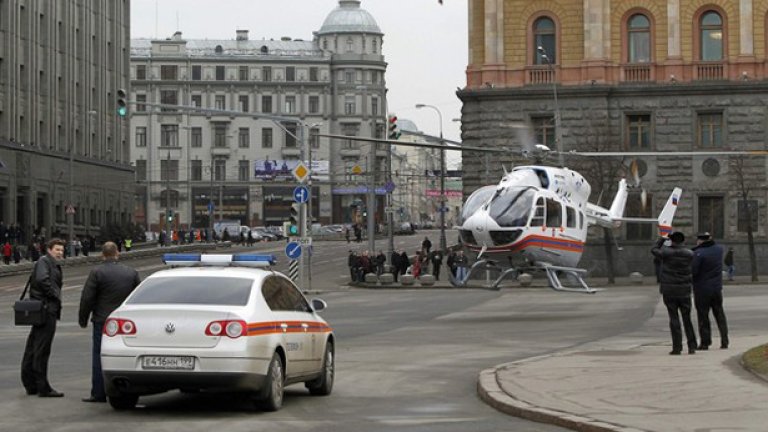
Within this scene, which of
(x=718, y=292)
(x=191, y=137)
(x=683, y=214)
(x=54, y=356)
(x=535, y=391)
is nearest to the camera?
(x=535, y=391)

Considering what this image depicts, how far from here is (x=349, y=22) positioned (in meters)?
149

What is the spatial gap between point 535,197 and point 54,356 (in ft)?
49.4

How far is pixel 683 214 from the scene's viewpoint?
61.6 meters

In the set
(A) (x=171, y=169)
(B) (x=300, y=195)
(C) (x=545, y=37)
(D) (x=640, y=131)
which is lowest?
(B) (x=300, y=195)

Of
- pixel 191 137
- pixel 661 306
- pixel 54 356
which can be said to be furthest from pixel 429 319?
pixel 191 137

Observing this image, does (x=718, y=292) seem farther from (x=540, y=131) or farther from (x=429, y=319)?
(x=540, y=131)

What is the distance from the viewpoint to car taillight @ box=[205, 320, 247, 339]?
14484 mm

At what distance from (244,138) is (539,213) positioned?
115m

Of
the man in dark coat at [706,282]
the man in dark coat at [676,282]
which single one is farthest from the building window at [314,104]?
the man in dark coat at [676,282]

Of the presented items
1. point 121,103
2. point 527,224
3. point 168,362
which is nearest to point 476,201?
point 527,224

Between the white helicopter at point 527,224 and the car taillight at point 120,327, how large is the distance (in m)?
20.9

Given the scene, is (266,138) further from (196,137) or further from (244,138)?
(196,137)

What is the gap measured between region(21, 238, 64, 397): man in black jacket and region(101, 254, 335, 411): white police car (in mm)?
1729

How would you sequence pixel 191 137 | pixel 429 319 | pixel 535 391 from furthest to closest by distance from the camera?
pixel 191 137 → pixel 429 319 → pixel 535 391
